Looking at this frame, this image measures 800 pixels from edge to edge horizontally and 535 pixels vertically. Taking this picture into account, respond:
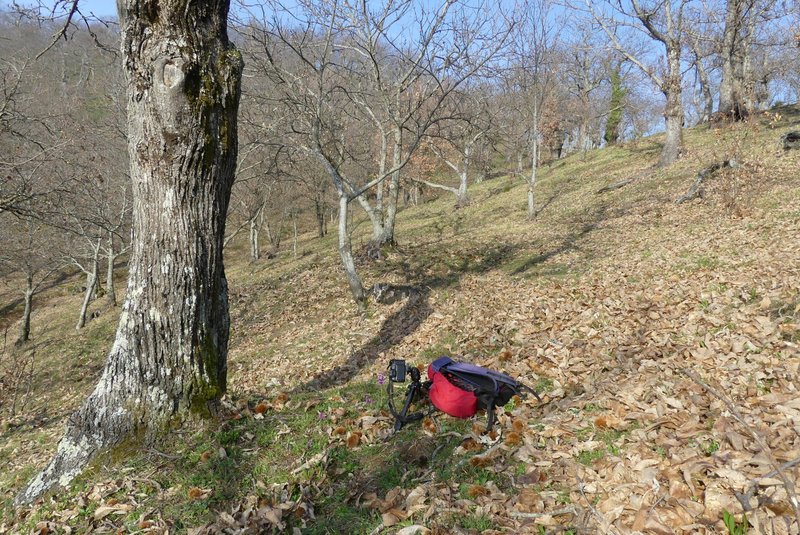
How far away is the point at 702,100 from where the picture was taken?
44.5 meters

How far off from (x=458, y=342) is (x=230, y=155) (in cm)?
515

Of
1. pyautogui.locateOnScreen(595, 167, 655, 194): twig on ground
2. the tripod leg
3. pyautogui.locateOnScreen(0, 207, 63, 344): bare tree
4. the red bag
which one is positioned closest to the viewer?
the red bag

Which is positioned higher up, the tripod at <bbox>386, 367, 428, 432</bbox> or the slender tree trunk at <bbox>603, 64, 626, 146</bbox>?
the slender tree trunk at <bbox>603, 64, 626, 146</bbox>

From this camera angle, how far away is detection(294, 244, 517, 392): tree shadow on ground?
324 inches

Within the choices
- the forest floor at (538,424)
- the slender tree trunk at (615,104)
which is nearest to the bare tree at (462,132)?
the forest floor at (538,424)

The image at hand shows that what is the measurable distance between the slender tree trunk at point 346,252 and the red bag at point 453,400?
6.29 meters

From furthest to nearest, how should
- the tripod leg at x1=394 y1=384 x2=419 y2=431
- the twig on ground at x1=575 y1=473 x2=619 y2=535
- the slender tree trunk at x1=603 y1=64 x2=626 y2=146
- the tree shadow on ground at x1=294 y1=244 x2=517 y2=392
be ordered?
the slender tree trunk at x1=603 y1=64 x2=626 y2=146 → the tree shadow on ground at x1=294 y1=244 x2=517 y2=392 → the tripod leg at x1=394 y1=384 x2=419 y2=431 → the twig on ground at x1=575 y1=473 x2=619 y2=535

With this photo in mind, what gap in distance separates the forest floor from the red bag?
15 centimetres

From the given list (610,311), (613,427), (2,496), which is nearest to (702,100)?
(610,311)

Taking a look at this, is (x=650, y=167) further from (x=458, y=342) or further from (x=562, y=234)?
(x=458, y=342)

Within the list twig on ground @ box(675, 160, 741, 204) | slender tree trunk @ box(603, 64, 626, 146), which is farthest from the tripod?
slender tree trunk @ box(603, 64, 626, 146)

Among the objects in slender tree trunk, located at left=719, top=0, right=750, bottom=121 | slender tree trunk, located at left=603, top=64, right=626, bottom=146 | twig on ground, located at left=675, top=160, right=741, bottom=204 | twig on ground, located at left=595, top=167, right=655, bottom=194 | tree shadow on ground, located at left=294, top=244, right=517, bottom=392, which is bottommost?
tree shadow on ground, located at left=294, top=244, right=517, bottom=392

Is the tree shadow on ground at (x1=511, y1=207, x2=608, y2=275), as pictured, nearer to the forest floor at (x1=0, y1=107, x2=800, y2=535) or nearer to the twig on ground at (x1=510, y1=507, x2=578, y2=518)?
the forest floor at (x1=0, y1=107, x2=800, y2=535)

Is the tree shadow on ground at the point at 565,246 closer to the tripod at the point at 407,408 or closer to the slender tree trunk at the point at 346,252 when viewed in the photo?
the slender tree trunk at the point at 346,252
